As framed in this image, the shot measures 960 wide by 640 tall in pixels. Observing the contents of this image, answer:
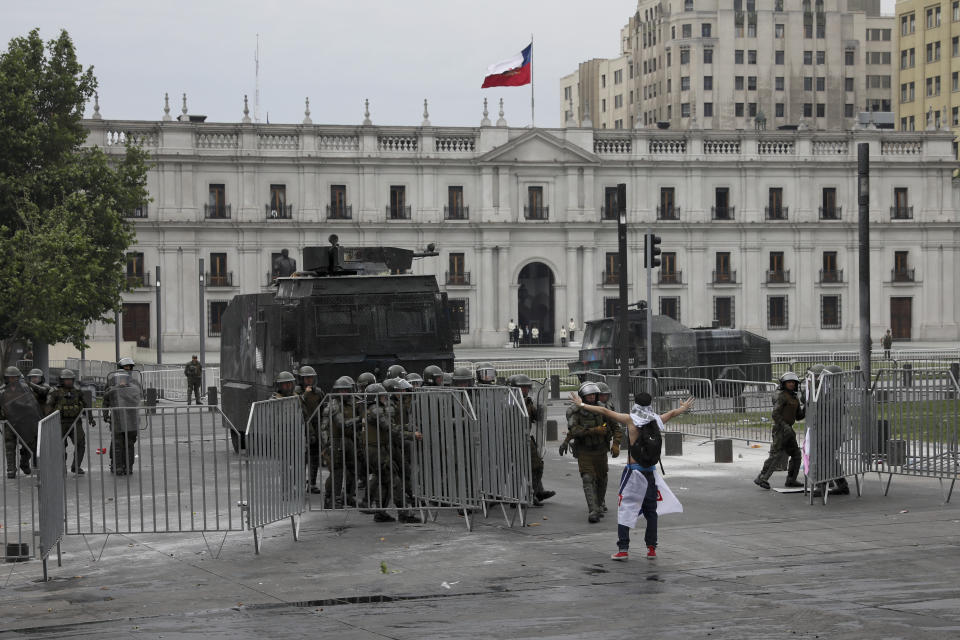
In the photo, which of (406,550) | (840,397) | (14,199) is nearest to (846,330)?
(14,199)

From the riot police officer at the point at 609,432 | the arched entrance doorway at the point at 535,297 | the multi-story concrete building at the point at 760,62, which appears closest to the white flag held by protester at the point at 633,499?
the riot police officer at the point at 609,432

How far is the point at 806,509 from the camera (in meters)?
14.7

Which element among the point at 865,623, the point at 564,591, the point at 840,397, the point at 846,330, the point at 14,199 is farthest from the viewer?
the point at 846,330

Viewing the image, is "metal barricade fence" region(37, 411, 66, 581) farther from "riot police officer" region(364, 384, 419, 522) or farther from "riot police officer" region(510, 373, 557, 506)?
"riot police officer" region(510, 373, 557, 506)

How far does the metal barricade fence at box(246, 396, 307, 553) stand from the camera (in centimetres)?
1216

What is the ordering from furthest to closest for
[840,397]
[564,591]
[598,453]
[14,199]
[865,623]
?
Answer: [14,199]
[840,397]
[598,453]
[564,591]
[865,623]

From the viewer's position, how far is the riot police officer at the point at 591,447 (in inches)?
544

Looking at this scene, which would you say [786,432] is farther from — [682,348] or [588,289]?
[588,289]

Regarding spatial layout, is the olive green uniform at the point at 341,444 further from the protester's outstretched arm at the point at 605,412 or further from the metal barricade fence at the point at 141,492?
the protester's outstretched arm at the point at 605,412

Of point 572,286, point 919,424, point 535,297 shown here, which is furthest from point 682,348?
point 535,297

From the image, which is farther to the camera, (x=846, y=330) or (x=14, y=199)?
(x=846, y=330)

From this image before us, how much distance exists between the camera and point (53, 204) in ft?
133

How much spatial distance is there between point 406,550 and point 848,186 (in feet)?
213

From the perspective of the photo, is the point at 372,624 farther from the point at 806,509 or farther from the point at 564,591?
the point at 806,509
